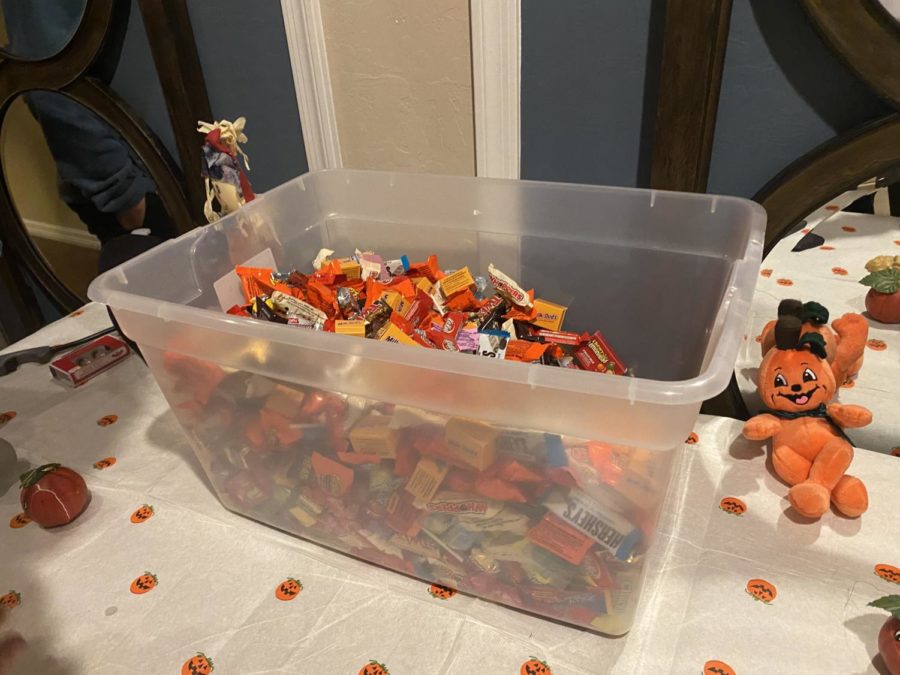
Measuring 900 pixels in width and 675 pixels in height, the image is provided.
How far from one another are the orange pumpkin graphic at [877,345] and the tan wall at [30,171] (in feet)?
4.33

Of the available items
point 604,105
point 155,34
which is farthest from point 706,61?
point 155,34

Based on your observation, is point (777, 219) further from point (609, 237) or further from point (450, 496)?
point (450, 496)

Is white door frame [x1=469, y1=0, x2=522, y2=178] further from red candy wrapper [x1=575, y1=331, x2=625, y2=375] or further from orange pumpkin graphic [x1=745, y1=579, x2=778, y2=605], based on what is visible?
orange pumpkin graphic [x1=745, y1=579, x2=778, y2=605]

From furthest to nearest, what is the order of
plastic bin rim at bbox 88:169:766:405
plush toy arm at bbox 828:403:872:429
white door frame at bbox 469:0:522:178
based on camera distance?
white door frame at bbox 469:0:522:178, plush toy arm at bbox 828:403:872:429, plastic bin rim at bbox 88:169:766:405

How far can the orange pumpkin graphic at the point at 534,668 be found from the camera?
48 cm

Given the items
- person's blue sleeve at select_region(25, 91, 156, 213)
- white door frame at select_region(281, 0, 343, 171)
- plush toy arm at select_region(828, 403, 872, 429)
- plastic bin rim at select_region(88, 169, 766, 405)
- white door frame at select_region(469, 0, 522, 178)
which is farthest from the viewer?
person's blue sleeve at select_region(25, 91, 156, 213)

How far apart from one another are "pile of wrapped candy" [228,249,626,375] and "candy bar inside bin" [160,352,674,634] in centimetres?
12

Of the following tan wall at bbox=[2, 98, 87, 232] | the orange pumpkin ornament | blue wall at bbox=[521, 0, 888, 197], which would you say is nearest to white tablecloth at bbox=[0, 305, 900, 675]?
the orange pumpkin ornament

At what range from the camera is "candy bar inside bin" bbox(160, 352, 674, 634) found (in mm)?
451

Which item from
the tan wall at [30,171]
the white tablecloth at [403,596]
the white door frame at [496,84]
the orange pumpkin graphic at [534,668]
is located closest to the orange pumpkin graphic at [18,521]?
the white tablecloth at [403,596]

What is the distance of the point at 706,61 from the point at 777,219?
0.58ft

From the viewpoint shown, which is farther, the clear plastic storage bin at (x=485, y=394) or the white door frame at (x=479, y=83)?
the white door frame at (x=479, y=83)

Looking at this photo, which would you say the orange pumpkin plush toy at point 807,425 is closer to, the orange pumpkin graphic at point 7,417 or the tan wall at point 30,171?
the orange pumpkin graphic at point 7,417

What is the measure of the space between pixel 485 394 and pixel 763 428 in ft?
1.15
